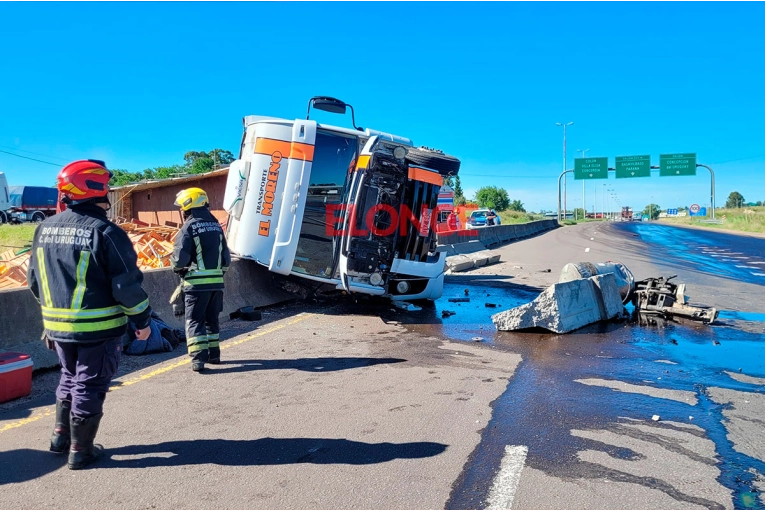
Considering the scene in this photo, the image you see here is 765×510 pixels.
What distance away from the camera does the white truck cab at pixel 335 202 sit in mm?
7859

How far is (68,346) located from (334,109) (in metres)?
6.84

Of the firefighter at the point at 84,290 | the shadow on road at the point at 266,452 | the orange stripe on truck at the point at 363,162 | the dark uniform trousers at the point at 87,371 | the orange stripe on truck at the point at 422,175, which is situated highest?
the orange stripe on truck at the point at 363,162

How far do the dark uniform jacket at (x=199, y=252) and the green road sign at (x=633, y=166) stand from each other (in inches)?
1837

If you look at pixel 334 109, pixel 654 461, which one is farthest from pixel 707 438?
pixel 334 109

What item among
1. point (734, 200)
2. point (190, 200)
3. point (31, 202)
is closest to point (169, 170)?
point (31, 202)

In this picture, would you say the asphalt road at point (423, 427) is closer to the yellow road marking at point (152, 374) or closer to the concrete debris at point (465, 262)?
the yellow road marking at point (152, 374)

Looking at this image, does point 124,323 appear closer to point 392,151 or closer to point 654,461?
point 654,461

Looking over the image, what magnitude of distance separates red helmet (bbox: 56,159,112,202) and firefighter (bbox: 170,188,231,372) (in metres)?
1.98

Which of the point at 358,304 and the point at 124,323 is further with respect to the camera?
the point at 358,304

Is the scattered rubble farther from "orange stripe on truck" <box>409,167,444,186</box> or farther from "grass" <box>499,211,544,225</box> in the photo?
"grass" <box>499,211,544,225</box>

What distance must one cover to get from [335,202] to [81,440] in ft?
18.0

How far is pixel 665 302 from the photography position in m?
8.52

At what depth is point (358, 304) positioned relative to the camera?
9.73 m

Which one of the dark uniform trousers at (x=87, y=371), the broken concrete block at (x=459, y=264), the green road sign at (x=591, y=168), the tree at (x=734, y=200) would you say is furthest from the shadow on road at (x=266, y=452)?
the tree at (x=734, y=200)
